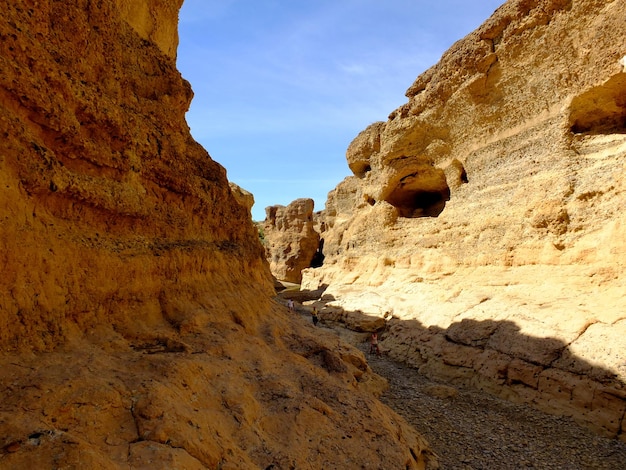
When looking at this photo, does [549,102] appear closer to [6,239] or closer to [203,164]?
[203,164]

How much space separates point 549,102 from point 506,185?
304 centimetres

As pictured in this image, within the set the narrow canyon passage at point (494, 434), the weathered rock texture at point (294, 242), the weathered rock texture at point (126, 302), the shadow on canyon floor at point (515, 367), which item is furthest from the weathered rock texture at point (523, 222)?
the weathered rock texture at point (294, 242)

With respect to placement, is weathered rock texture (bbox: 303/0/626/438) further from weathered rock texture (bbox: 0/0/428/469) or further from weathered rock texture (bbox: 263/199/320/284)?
weathered rock texture (bbox: 263/199/320/284)

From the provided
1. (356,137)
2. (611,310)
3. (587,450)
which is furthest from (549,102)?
(356,137)

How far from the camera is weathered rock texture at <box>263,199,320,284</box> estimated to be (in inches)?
1513

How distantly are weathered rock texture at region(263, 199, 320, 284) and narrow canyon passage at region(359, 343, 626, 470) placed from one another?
29.6 meters

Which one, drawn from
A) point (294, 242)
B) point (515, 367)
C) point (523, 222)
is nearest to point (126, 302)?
point (515, 367)

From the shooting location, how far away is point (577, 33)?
38.4 feet

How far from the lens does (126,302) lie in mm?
4520

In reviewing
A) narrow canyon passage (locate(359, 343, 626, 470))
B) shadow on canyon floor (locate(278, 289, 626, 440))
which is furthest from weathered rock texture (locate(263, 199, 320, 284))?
narrow canyon passage (locate(359, 343, 626, 470))

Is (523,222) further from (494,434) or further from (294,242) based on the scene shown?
(294,242)

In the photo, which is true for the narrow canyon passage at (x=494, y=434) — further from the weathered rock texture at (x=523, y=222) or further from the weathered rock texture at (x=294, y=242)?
the weathered rock texture at (x=294, y=242)

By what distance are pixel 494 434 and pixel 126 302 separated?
7.12 meters

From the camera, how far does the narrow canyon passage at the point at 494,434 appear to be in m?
6.23
